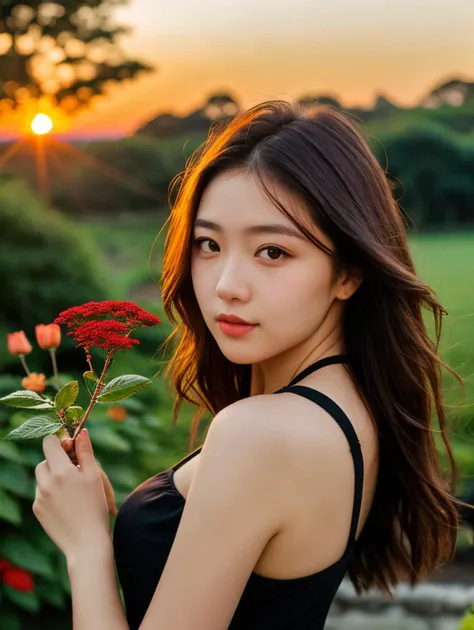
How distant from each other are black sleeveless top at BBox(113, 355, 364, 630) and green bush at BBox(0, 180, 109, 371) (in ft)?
11.1

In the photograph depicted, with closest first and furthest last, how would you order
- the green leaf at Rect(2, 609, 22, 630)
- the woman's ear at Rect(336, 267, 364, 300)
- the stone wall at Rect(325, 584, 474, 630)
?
the woman's ear at Rect(336, 267, 364, 300)
the green leaf at Rect(2, 609, 22, 630)
the stone wall at Rect(325, 584, 474, 630)

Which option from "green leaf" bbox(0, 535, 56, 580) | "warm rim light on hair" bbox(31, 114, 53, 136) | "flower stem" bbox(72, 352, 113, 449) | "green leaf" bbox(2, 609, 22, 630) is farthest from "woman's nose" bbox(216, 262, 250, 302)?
"warm rim light on hair" bbox(31, 114, 53, 136)

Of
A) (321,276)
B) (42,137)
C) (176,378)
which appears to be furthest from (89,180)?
(321,276)

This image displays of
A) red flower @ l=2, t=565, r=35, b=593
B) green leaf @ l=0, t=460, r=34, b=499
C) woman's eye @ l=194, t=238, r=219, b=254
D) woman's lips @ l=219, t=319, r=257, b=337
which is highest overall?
woman's eye @ l=194, t=238, r=219, b=254

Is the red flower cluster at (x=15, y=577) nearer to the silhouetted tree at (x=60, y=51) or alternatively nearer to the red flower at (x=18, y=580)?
the red flower at (x=18, y=580)

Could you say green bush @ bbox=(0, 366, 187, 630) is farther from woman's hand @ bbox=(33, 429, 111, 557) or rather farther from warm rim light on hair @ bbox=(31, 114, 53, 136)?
warm rim light on hair @ bbox=(31, 114, 53, 136)

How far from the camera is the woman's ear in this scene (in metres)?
1.66

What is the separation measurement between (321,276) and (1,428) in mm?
2541

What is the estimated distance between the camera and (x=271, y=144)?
1602 millimetres

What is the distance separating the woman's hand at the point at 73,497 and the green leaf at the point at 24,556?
181 centimetres

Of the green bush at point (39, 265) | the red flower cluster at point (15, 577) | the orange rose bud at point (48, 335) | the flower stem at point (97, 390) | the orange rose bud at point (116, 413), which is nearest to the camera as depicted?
the flower stem at point (97, 390)

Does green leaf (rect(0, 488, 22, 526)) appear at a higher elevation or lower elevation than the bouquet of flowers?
lower

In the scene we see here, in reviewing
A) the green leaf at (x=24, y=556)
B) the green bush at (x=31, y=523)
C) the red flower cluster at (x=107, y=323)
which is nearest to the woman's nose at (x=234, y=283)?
the red flower cluster at (x=107, y=323)

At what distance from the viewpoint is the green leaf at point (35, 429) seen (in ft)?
5.03
